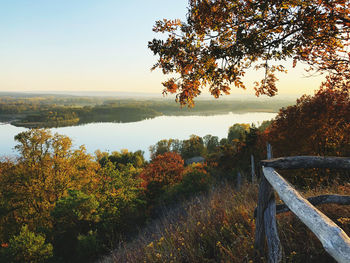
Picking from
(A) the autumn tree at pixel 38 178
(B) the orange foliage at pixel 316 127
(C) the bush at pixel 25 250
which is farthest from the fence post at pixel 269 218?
(A) the autumn tree at pixel 38 178

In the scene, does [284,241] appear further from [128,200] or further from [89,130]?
[89,130]

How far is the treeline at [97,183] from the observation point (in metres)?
12.9

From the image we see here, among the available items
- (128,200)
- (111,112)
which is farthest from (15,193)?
(111,112)

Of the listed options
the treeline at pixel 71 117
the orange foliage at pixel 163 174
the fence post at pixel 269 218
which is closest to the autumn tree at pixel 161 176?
the orange foliage at pixel 163 174

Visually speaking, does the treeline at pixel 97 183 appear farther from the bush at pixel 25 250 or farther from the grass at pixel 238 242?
the grass at pixel 238 242

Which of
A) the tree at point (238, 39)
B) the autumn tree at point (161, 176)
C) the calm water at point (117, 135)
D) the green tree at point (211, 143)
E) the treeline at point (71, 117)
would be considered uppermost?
the tree at point (238, 39)

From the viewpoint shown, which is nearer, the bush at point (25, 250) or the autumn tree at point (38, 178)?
the bush at point (25, 250)

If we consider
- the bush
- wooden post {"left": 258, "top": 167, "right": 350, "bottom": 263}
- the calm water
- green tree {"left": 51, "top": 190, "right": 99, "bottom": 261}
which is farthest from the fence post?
the calm water

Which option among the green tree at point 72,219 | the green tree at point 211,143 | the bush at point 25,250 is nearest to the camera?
the bush at point 25,250

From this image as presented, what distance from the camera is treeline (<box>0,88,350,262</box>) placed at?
12906 mm

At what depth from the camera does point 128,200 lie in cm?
1788

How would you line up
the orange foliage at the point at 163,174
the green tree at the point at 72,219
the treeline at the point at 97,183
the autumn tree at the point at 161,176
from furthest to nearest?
1. the orange foliage at the point at 163,174
2. the autumn tree at the point at 161,176
3. the green tree at the point at 72,219
4. the treeline at the point at 97,183

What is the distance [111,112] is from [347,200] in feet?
677

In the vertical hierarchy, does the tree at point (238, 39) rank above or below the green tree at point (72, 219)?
above
